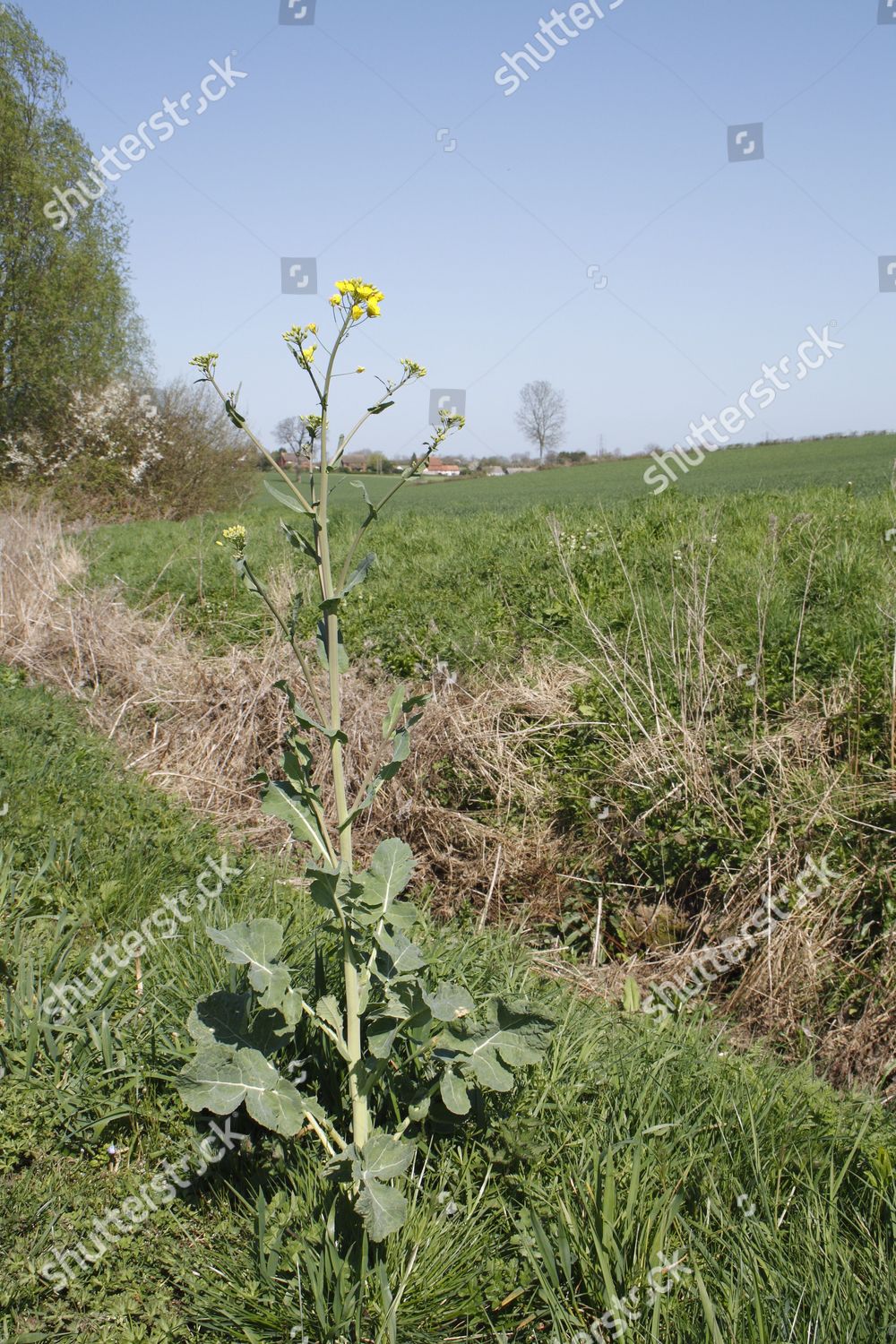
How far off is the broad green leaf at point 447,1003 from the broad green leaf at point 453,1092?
0.50 feet

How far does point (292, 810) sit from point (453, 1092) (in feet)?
2.67

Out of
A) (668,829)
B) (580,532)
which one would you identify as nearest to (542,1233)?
(668,829)

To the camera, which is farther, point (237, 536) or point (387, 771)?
point (237, 536)

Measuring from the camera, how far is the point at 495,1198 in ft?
7.93

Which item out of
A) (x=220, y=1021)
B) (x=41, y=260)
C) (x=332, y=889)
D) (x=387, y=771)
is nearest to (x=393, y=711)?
(x=387, y=771)

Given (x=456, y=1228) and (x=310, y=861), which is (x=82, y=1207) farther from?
(x=310, y=861)

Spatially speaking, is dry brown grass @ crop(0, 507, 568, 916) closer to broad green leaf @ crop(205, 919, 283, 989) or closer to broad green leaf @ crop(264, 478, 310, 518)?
broad green leaf @ crop(205, 919, 283, 989)

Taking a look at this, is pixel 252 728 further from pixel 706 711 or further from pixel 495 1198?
pixel 495 1198

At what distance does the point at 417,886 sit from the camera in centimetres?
520

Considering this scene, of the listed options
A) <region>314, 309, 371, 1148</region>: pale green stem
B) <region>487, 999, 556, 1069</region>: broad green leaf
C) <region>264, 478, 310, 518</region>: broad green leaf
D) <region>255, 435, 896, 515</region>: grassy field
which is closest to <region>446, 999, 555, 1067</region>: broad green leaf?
<region>487, 999, 556, 1069</region>: broad green leaf

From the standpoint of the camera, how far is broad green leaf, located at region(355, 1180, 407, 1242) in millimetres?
1916

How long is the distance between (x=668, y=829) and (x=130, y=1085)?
2967 millimetres

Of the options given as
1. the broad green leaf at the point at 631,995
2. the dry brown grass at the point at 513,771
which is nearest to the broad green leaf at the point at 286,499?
the broad green leaf at the point at 631,995

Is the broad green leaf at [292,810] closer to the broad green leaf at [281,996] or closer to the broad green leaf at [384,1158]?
the broad green leaf at [281,996]
